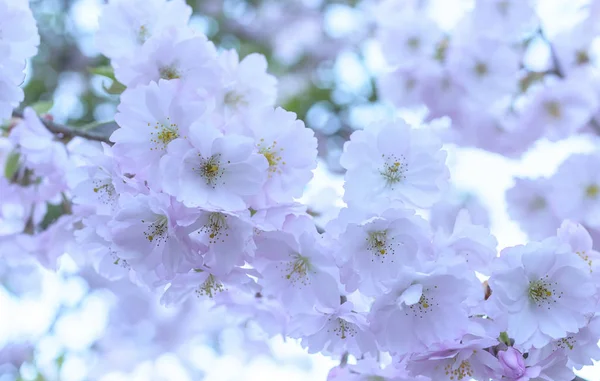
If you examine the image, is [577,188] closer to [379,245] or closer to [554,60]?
[554,60]

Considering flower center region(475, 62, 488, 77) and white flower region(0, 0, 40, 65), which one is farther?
flower center region(475, 62, 488, 77)

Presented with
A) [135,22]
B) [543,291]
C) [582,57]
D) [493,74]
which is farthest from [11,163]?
[582,57]

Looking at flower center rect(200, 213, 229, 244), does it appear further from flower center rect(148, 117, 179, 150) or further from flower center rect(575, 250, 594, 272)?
flower center rect(575, 250, 594, 272)

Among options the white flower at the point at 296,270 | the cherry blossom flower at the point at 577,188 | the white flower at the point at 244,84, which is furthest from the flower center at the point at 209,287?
the cherry blossom flower at the point at 577,188

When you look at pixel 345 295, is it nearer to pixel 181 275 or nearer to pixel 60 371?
pixel 181 275

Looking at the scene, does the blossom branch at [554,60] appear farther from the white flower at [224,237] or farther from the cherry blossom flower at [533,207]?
the white flower at [224,237]

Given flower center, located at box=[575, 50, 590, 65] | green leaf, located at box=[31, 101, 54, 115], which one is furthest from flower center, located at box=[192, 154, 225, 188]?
flower center, located at box=[575, 50, 590, 65]

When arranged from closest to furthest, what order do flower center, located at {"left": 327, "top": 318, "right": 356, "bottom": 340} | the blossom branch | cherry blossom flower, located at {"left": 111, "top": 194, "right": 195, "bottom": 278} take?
1. cherry blossom flower, located at {"left": 111, "top": 194, "right": 195, "bottom": 278}
2. flower center, located at {"left": 327, "top": 318, "right": 356, "bottom": 340}
3. the blossom branch
